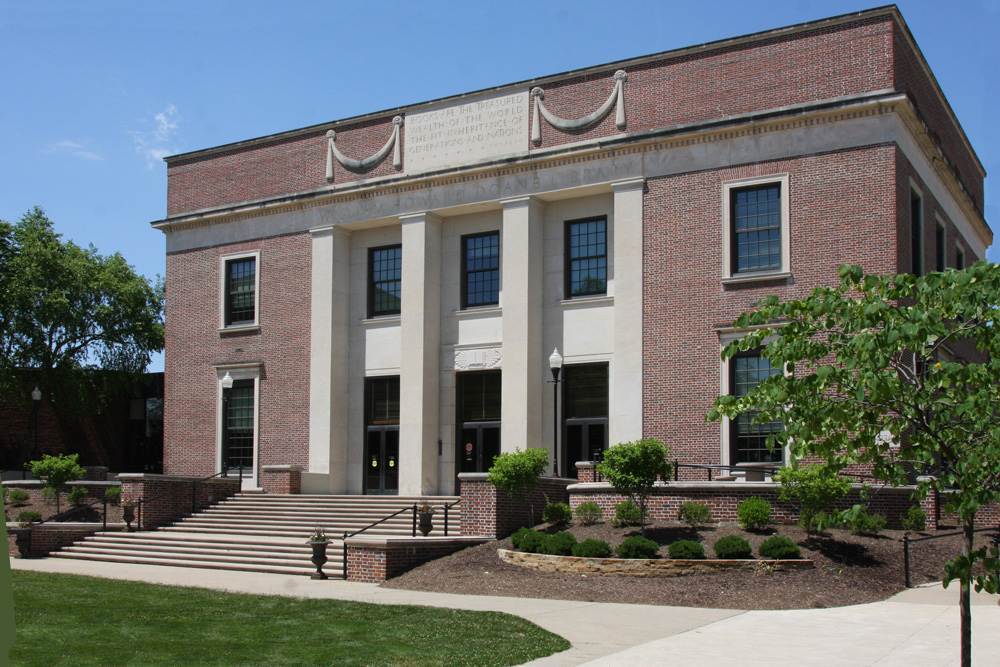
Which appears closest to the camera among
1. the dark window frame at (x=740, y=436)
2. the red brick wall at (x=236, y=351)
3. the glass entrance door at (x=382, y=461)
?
the dark window frame at (x=740, y=436)

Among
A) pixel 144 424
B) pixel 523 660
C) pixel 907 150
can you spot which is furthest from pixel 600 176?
pixel 144 424

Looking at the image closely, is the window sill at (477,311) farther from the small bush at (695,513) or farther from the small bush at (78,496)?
the small bush at (78,496)

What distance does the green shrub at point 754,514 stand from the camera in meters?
20.0

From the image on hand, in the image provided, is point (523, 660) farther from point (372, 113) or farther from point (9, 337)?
point (9, 337)

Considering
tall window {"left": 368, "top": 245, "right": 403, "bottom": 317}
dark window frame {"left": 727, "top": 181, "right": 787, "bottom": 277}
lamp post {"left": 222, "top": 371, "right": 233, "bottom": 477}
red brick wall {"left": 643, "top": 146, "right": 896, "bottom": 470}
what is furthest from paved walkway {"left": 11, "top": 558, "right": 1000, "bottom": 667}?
tall window {"left": 368, "top": 245, "right": 403, "bottom": 317}

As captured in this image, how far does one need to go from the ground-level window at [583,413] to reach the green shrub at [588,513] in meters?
5.05

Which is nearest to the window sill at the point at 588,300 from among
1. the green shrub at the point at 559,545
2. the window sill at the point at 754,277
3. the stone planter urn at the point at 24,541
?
the window sill at the point at 754,277

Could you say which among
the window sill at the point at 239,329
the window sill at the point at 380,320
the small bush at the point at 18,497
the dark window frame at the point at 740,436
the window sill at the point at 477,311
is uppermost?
the window sill at the point at 477,311

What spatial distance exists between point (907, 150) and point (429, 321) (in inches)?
567

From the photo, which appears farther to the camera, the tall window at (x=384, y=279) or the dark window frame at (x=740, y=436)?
the tall window at (x=384, y=279)

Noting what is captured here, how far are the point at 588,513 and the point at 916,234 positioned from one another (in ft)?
40.5

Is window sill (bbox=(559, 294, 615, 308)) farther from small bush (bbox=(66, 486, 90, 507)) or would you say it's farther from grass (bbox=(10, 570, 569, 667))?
small bush (bbox=(66, 486, 90, 507))

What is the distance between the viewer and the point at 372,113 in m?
32.1

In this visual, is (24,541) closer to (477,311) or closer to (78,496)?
(78,496)
